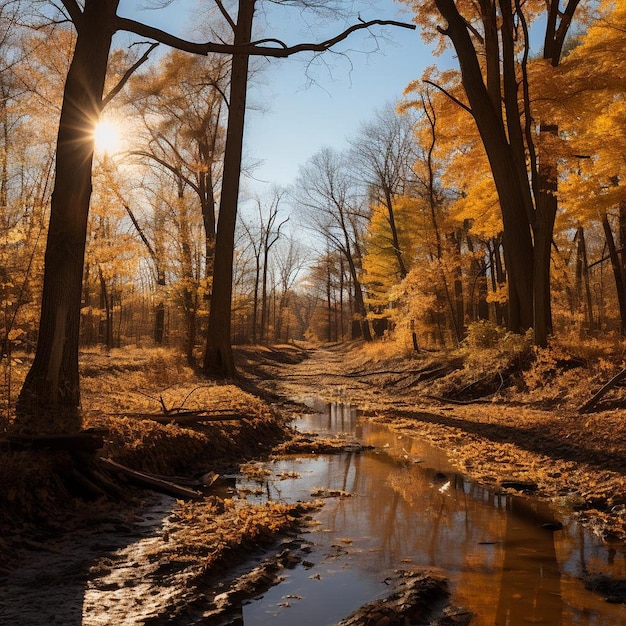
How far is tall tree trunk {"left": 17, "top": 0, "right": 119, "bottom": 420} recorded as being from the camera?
254 inches

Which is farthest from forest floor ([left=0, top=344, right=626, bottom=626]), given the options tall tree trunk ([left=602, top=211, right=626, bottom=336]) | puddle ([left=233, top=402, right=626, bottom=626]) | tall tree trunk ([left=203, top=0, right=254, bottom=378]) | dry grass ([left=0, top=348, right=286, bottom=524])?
tall tree trunk ([left=602, top=211, right=626, bottom=336])

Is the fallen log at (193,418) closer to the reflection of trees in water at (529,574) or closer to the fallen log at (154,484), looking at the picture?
the fallen log at (154,484)

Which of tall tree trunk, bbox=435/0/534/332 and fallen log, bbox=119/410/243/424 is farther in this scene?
tall tree trunk, bbox=435/0/534/332

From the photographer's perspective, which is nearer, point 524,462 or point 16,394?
point 16,394

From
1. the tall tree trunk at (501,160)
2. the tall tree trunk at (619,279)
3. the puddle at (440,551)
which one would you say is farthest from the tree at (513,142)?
the puddle at (440,551)

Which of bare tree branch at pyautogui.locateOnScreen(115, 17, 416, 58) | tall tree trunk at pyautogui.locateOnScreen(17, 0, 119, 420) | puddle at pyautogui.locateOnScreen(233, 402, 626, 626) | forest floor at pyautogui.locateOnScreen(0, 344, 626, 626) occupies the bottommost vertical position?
puddle at pyautogui.locateOnScreen(233, 402, 626, 626)

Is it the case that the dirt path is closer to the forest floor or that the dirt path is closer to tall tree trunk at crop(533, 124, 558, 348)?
the forest floor

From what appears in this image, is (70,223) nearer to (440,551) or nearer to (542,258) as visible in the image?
(440,551)

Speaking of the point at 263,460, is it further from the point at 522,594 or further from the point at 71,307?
the point at 522,594

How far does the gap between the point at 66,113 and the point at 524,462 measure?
7.52 metres

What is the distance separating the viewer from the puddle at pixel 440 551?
322cm

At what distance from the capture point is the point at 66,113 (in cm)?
683

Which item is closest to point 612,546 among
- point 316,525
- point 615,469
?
point 615,469

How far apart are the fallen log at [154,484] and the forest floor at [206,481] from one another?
0.29 feet
